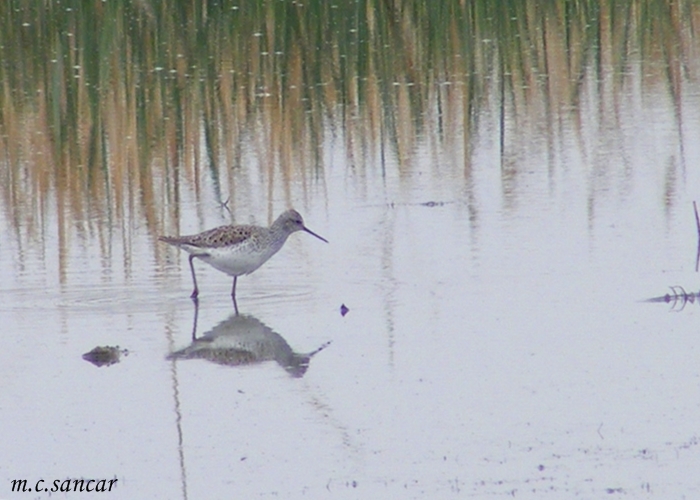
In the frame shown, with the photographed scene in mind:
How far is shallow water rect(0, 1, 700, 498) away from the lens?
19.3ft

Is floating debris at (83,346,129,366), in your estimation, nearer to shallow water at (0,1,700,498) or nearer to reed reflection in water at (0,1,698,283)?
shallow water at (0,1,700,498)

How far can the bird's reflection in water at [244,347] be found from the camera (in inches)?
291

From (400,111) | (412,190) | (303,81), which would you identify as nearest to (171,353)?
(412,190)

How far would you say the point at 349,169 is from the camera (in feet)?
37.3

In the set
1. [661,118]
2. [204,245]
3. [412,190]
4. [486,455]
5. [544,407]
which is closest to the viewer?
[486,455]

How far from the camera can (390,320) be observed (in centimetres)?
798

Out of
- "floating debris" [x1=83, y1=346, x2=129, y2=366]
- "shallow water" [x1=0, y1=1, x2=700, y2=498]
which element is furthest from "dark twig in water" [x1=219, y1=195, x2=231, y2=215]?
Answer: "floating debris" [x1=83, y1=346, x2=129, y2=366]

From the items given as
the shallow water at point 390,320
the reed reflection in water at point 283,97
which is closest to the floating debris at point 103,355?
the shallow water at point 390,320

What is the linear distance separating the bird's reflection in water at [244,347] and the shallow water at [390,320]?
2cm

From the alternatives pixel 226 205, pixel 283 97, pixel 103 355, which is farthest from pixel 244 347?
pixel 283 97

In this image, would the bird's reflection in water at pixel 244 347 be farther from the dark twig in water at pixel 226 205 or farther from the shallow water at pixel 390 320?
the dark twig in water at pixel 226 205

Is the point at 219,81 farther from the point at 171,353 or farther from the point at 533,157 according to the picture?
the point at 171,353

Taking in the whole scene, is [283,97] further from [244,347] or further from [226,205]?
[244,347]

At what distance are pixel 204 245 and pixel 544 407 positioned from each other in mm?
2987
